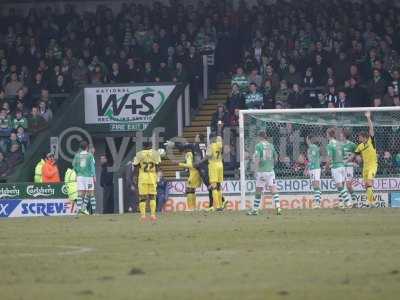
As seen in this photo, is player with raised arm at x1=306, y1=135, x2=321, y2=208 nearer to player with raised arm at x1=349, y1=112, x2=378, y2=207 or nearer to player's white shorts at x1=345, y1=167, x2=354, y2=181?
player's white shorts at x1=345, y1=167, x2=354, y2=181

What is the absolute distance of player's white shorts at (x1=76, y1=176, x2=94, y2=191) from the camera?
31.7m

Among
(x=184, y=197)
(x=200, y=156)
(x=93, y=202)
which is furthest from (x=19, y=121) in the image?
(x=200, y=156)

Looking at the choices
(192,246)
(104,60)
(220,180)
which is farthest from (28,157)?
(192,246)

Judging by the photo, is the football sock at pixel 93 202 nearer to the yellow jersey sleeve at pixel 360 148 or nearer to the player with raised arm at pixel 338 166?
the player with raised arm at pixel 338 166

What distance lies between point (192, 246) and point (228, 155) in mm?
15532

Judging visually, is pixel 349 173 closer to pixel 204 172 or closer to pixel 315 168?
pixel 315 168

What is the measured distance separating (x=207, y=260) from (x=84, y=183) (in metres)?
16.7

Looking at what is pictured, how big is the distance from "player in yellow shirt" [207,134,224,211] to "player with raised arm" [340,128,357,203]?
3.12 metres

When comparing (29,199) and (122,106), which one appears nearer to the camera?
(29,199)

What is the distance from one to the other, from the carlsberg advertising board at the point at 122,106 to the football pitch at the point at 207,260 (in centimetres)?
1201

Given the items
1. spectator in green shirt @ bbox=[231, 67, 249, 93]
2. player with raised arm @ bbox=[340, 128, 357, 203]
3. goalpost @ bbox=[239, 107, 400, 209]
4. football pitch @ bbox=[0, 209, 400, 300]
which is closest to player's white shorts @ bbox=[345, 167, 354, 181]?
player with raised arm @ bbox=[340, 128, 357, 203]

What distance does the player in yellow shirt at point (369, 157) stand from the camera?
1161 inches

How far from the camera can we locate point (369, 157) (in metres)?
29.6

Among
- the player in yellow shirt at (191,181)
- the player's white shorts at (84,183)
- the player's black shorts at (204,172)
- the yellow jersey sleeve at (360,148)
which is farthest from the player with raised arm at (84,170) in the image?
the yellow jersey sleeve at (360,148)
